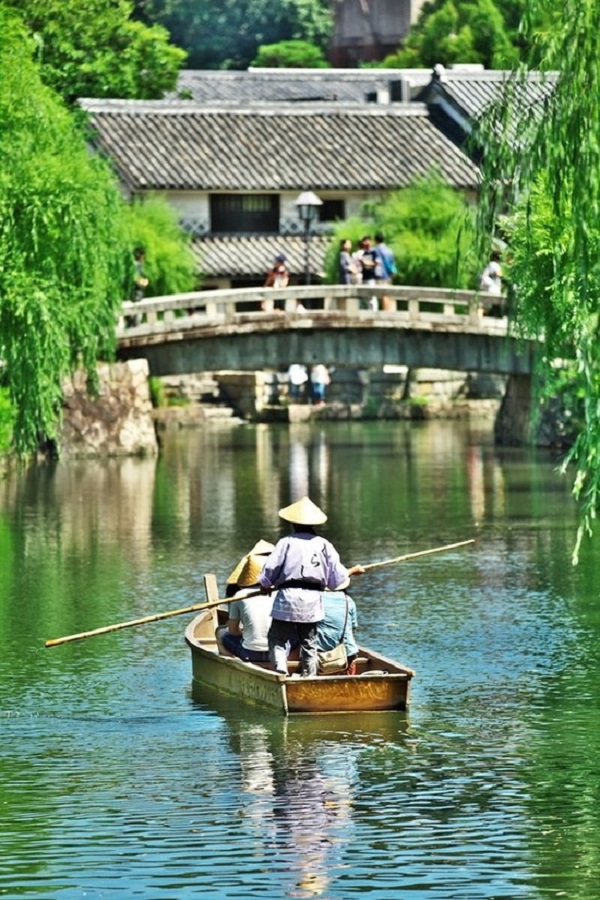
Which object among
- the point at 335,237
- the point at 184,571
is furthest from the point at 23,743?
the point at 335,237

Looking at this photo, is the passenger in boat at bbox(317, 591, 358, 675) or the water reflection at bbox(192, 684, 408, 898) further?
the passenger in boat at bbox(317, 591, 358, 675)

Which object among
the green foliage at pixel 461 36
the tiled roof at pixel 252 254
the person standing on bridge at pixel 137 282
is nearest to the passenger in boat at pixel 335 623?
the person standing on bridge at pixel 137 282

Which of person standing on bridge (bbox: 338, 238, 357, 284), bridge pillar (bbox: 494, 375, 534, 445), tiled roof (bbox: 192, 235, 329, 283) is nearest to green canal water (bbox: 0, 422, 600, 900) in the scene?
person standing on bridge (bbox: 338, 238, 357, 284)

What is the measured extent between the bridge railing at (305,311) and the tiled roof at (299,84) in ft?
94.3

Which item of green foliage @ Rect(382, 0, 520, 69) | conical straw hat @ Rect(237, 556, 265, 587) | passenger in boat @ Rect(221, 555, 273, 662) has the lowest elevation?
passenger in boat @ Rect(221, 555, 273, 662)

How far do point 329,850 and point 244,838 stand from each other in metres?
0.70

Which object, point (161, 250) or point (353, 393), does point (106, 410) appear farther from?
point (353, 393)

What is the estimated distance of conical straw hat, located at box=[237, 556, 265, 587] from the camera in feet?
72.9

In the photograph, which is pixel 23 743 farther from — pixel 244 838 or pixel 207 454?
pixel 207 454

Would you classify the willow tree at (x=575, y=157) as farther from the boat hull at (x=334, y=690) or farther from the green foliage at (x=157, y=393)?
the green foliage at (x=157, y=393)

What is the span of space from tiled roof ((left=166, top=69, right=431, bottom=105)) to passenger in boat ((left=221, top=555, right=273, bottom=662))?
58.2 metres

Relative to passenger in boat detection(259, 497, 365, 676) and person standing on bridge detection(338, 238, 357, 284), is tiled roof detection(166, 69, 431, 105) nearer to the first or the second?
person standing on bridge detection(338, 238, 357, 284)

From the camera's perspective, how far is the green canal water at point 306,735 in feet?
52.4

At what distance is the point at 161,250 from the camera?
6200 centimetres
